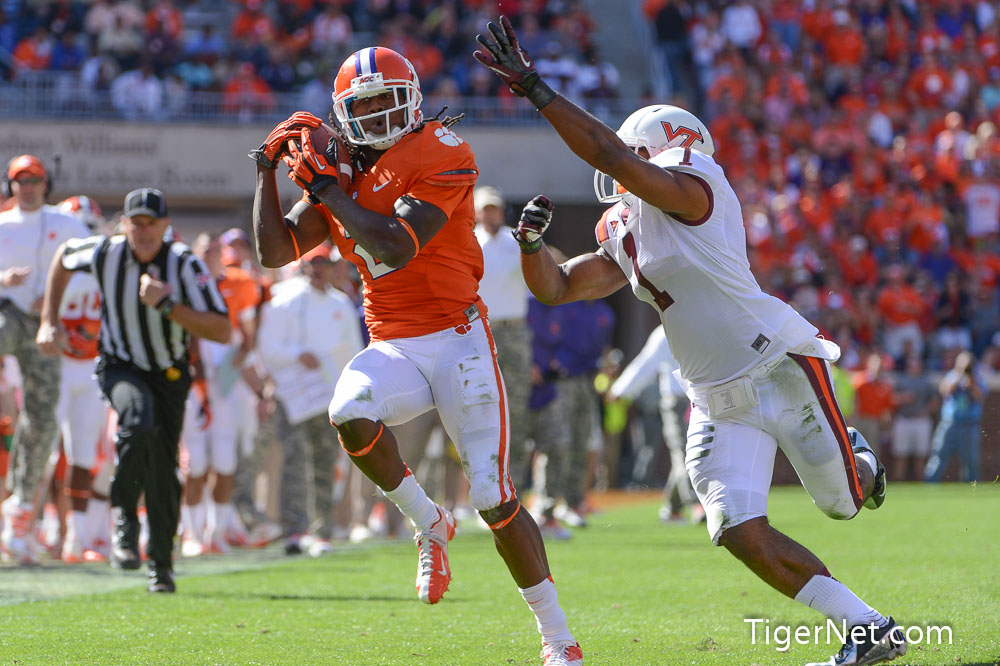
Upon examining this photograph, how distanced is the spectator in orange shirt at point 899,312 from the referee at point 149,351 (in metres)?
13.5

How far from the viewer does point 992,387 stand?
18406 mm

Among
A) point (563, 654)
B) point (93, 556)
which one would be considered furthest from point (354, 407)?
point (93, 556)

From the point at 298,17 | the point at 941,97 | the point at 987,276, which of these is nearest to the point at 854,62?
the point at 941,97

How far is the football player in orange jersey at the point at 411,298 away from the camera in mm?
4930

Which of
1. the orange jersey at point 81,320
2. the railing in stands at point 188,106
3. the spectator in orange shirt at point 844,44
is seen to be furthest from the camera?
the spectator in orange shirt at point 844,44

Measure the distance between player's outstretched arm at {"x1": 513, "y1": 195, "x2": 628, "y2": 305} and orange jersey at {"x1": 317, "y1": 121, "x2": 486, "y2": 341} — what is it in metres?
0.28

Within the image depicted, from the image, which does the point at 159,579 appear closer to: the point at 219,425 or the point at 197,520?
the point at 197,520

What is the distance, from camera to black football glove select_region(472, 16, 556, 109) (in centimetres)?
429

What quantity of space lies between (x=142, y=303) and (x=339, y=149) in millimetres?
2472

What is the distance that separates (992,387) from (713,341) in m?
14.8

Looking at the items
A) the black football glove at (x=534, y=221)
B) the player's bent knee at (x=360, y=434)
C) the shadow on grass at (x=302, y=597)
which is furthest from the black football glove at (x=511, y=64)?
the shadow on grass at (x=302, y=597)

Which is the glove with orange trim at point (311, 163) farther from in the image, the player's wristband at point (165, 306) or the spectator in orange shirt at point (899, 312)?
the spectator in orange shirt at point (899, 312)

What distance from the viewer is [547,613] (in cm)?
487

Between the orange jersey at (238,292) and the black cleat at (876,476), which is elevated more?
the orange jersey at (238,292)
